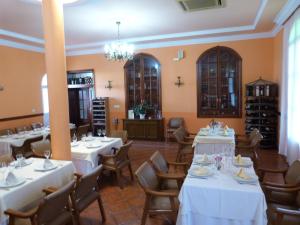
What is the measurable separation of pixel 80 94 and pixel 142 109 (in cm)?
318

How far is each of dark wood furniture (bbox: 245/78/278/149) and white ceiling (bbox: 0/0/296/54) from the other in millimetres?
1661

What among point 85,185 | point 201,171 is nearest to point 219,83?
point 201,171

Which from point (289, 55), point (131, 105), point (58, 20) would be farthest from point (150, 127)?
point (58, 20)

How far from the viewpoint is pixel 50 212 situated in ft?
7.89

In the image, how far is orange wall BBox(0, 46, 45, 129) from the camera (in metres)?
7.15

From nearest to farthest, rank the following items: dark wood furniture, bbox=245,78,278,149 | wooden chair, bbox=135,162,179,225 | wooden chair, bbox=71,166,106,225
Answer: wooden chair, bbox=135,162,179,225
wooden chair, bbox=71,166,106,225
dark wood furniture, bbox=245,78,278,149

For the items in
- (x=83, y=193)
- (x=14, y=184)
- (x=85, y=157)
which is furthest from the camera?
(x=85, y=157)

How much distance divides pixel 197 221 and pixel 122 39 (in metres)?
6.50

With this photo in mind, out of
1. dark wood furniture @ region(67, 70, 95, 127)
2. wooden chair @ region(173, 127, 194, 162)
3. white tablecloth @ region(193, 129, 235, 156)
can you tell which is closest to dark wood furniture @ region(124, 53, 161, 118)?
dark wood furniture @ region(67, 70, 95, 127)

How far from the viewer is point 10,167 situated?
327cm

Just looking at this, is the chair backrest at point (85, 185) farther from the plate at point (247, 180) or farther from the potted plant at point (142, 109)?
the potted plant at point (142, 109)

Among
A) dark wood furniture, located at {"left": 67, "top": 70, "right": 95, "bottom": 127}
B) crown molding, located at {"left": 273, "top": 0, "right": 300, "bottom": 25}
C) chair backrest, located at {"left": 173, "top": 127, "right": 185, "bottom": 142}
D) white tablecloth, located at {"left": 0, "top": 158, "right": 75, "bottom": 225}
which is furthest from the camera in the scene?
dark wood furniture, located at {"left": 67, "top": 70, "right": 95, "bottom": 127}

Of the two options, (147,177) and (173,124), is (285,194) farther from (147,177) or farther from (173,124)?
(173,124)

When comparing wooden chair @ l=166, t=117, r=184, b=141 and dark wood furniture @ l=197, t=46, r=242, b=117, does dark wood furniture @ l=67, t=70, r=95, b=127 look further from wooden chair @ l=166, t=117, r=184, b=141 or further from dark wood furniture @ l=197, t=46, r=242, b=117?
dark wood furniture @ l=197, t=46, r=242, b=117
